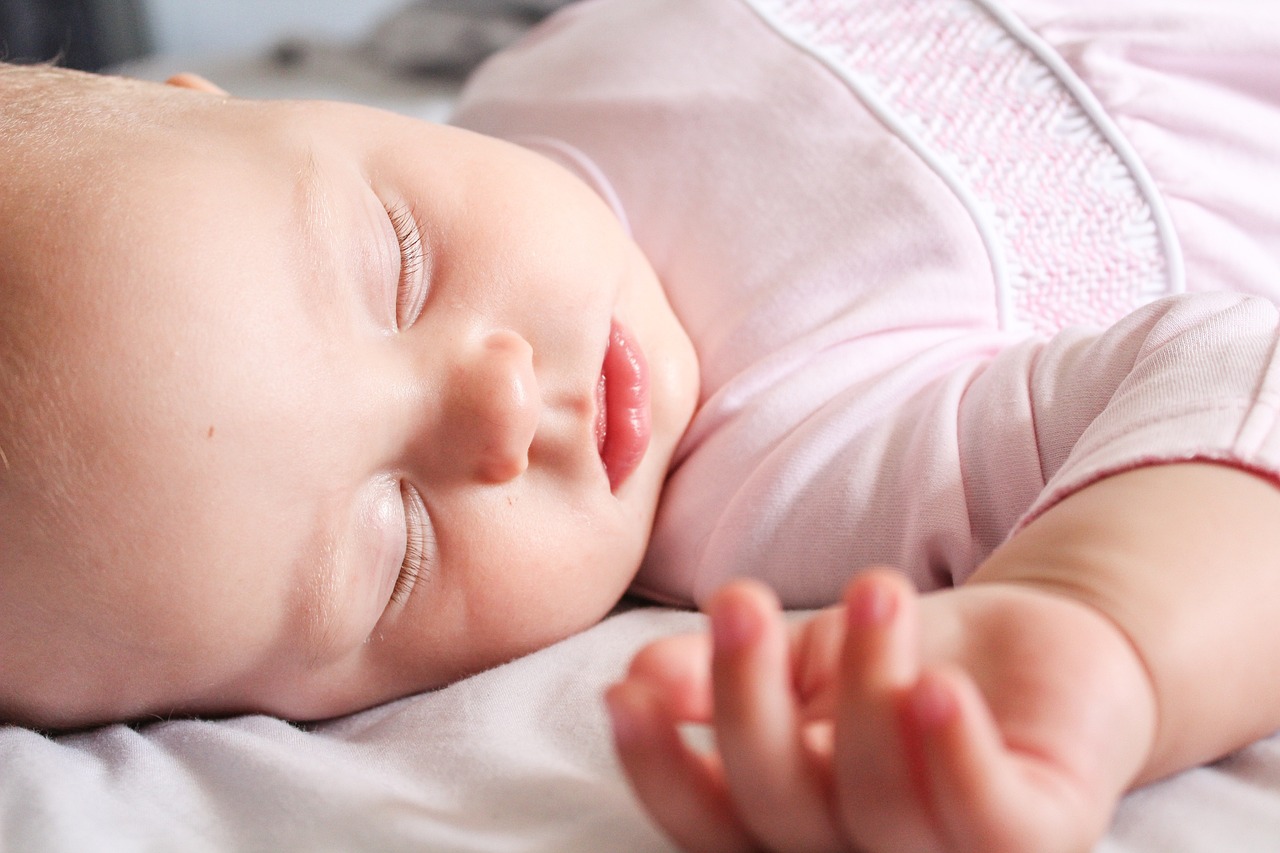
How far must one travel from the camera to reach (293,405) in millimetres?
742

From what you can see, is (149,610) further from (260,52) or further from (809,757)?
(260,52)

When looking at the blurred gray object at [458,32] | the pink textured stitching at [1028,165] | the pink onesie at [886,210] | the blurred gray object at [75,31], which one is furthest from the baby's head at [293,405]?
the blurred gray object at [75,31]

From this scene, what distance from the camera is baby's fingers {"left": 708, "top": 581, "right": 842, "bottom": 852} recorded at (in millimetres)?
450

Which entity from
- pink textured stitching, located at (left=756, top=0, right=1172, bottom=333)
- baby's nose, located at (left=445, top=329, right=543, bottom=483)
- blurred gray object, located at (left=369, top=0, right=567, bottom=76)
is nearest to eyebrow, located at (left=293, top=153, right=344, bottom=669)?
baby's nose, located at (left=445, top=329, right=543, bottom=483)

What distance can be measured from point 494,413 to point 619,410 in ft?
0.54

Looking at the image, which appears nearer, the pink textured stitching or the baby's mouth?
the baby's mouth

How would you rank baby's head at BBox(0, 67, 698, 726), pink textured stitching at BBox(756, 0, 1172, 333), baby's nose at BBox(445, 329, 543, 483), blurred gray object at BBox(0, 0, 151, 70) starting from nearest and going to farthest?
baby's head at BBox(0, 67, 698, 726) → baby's nose at BBox(445, 329, 543, 483) → pink textured stitching at BBox(756, 0, 1172, 333) → blurred gray object at BBox(0, 0, 151, 70)

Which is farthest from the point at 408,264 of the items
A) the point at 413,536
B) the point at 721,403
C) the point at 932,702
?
the point at 932,702

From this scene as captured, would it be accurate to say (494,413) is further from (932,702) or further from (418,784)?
(932,702)

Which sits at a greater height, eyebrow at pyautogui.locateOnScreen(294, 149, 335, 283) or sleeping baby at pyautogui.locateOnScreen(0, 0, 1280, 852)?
eyebrow at pyautogui.locateOnScreen(294, 149, 335, 283)

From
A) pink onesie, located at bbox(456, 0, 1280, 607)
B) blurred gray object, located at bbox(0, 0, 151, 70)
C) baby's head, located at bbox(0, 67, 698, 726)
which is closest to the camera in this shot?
baby's head, located at bbox(0, 67, 698, 726)

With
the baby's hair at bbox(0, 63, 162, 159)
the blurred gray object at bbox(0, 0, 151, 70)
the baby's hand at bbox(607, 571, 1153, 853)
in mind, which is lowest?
the blurred gray object at bbox(0, 0, 151, 70)

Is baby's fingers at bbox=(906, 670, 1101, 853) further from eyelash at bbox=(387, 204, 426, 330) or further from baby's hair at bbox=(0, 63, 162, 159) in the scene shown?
baby's hair at bbox=(0, 63, 162, 159)

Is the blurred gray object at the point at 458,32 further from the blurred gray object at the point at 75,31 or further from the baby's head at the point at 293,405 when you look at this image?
the baby's head at the point at 293,405
